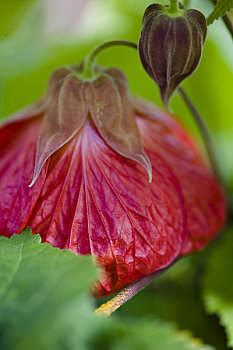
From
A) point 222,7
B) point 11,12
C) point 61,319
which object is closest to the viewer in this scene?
point 61,319

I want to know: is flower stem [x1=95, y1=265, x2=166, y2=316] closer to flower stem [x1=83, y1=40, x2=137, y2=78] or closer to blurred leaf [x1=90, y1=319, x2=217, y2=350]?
blurred leaf [x1=90, y1=319, x2=217, y2=350]

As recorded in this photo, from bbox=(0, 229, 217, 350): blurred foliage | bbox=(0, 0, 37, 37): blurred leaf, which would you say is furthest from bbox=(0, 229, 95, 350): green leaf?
bbox=(0, 0, 37, 37): blurred leaf

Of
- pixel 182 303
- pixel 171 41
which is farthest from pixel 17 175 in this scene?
pixel 182 303

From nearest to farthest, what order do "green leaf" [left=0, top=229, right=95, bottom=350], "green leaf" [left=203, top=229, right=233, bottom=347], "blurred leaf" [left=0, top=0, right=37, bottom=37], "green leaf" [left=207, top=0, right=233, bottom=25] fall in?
1. "green leaf" [left=0, top=229, right=95, bottom=350]
2. "green leaf" [left=207, top=0, right=233, bottom=25]
3. "green leaf" [left=203, top=229, right=233, bottom=347]
4. "blurred leaf" [left=0, top=0, right=37, bottom=37]

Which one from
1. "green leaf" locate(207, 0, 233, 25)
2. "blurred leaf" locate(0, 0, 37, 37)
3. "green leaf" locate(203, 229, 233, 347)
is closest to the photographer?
"green leaf" locate(207, 0, 233, 25)

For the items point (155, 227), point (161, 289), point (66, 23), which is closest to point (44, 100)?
point (155, 227)

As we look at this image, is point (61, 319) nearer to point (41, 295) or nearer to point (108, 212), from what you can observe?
point (41, 295)

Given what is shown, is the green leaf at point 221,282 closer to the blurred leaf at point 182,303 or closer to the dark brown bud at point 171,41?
the blurred leaf at point 182,303
